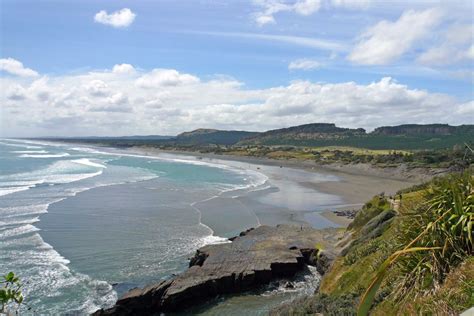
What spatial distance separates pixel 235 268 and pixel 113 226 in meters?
14.9

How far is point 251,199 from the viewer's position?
1906 inches

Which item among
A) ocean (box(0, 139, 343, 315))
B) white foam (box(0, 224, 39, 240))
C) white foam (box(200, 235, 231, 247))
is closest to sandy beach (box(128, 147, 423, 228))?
ocean (box(0, 139, 343, 315))

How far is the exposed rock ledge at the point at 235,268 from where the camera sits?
1842 cm

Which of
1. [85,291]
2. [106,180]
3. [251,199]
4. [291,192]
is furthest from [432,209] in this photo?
[106,180]

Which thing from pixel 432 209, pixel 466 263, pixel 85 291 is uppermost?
pixel 432 209

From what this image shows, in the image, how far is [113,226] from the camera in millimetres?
32625

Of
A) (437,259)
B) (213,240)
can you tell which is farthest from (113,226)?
(437,259)

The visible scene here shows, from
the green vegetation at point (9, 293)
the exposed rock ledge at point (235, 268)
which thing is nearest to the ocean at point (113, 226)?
the exposed rock ledge at point (235, 268)

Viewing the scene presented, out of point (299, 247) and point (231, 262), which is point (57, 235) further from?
point (299, 247)

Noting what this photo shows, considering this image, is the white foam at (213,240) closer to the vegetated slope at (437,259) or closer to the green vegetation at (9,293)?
the vegetated slope at (437,259)

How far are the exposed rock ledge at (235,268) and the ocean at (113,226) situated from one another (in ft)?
3.55

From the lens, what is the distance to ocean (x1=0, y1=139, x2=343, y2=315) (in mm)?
20469

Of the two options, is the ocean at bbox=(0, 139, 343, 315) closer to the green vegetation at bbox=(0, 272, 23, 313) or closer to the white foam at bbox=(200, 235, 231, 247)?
the white foam at bbox=(200, 235, 231, 247)

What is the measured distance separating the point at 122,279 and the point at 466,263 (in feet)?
59.3
